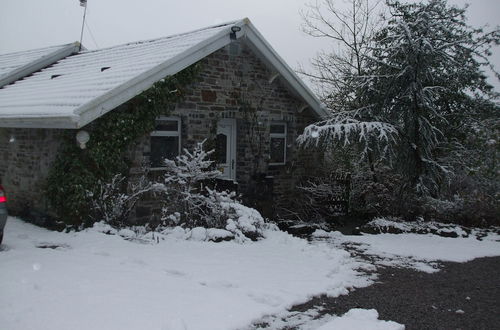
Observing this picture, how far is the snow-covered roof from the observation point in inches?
336

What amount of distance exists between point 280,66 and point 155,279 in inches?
307

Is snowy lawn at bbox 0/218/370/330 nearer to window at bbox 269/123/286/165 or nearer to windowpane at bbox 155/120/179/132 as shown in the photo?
windowpane at bbox 155/120/179/132

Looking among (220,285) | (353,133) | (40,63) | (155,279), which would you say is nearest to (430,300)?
(220,285)

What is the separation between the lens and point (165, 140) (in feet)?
34.4

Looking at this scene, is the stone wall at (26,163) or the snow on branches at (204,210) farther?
the stone wall at (26,163)

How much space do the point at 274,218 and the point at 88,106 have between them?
5.74 metres

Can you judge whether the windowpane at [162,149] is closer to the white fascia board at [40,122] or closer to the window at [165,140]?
the window at [165,140]

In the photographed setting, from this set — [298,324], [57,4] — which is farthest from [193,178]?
[57,4]

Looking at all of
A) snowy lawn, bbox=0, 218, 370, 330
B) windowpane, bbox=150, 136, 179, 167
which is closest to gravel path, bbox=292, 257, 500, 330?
snowy lawn, bbox=0, 218, 370, 330

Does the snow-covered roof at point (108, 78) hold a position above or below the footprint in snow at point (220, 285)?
above

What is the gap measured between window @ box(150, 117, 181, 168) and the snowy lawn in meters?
2.64

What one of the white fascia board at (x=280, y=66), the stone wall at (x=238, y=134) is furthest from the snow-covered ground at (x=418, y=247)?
the white fascia board at (x=280, y=66)

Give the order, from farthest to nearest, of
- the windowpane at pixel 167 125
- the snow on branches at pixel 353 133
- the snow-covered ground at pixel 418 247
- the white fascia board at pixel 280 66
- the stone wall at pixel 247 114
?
1. the white fascia board at pixel 280 66
2. the stone wall at pixel 247 114
3. the snow on branches at pixel 353 133
4. the windowpane at pixel 167 125
5. the snow-covered ground at pixel 418 247

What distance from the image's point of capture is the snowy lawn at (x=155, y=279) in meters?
4.59
